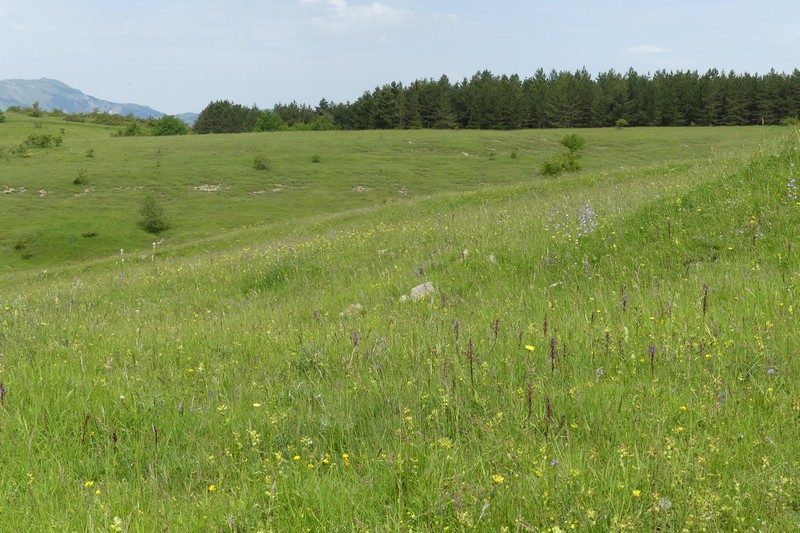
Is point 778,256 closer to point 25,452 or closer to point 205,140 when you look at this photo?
point 25,452

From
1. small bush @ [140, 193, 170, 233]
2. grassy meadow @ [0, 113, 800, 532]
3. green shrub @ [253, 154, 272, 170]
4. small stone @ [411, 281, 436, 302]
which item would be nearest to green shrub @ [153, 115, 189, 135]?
green shrub @ [253, 154, 272, 170]

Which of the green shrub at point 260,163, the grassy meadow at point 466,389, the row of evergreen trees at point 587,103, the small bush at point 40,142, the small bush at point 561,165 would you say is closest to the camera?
the grassy meadow at point 466,389

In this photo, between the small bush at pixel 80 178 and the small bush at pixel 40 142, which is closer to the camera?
the small bush at pixel 80 178

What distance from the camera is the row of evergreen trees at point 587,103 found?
4126 inches

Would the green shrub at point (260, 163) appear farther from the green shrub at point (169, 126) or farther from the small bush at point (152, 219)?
the green shrub at point (169, 126)

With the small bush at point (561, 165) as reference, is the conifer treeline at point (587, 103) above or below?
above

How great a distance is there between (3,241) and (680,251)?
160ft

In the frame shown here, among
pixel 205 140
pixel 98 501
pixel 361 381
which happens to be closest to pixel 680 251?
pixel 361 381

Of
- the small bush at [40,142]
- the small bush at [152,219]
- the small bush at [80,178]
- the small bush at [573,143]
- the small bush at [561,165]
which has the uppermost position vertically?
the small bush at [40,142]

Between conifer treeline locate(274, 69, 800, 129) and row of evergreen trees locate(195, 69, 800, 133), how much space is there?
0.65 ft

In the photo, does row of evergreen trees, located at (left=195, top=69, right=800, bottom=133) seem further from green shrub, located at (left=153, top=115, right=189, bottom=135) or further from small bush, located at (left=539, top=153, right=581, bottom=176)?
small bush, located at (left=539, top=153, right=581, bottom=176)

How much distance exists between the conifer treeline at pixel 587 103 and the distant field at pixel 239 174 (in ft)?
86.6

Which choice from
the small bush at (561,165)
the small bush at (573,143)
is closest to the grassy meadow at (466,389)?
the small bush at (561,165)

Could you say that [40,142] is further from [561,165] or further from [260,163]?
[561,165]
